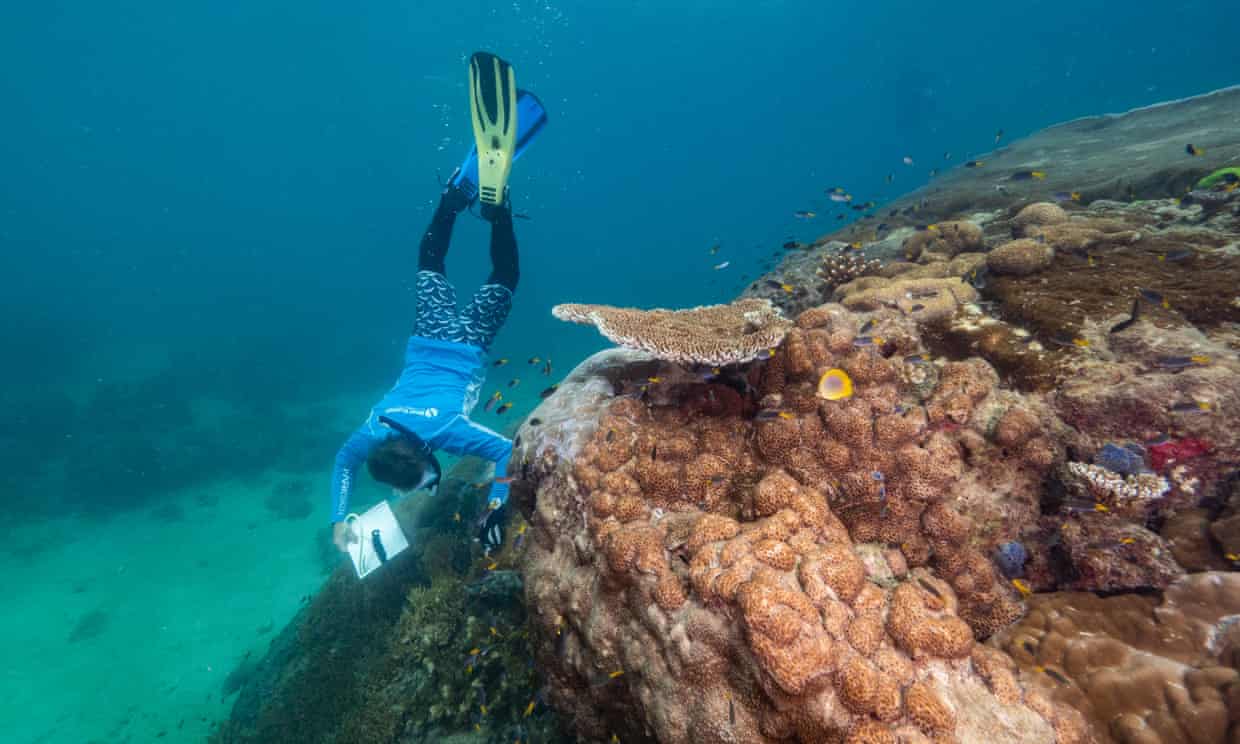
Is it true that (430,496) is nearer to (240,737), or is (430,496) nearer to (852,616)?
(240,737)

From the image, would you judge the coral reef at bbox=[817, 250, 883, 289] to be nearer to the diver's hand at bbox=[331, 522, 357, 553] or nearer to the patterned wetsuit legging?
the patterned wetsuit legging

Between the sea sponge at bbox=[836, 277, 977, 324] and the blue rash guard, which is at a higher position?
the blue rash guard

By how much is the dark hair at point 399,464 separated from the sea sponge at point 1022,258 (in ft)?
24.4

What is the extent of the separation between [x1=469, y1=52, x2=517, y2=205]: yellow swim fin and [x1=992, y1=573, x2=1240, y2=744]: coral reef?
29.3 feet

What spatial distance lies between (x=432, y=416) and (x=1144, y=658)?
817 centimetres

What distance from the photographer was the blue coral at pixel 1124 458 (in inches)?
136

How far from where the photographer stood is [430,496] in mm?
A: 11672

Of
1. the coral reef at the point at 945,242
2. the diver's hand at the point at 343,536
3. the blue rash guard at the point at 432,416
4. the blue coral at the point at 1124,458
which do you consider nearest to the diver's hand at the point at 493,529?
the blue rash guard at the point at 432,416

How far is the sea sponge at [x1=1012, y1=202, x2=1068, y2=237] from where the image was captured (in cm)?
648

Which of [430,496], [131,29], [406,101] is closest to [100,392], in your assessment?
[430,496]

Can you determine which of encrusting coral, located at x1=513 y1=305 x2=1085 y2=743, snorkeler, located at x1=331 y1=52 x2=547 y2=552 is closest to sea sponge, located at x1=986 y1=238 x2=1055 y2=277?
encrusting coral, located at x1=513 y1=305 x2=1085 y2=743

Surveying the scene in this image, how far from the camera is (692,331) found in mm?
4637

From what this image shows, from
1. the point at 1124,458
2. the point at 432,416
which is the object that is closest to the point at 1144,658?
the point at 1124,458

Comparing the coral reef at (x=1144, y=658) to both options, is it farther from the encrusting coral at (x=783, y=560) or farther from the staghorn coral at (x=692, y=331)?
the staghorn coral at (x=692, y=331)
